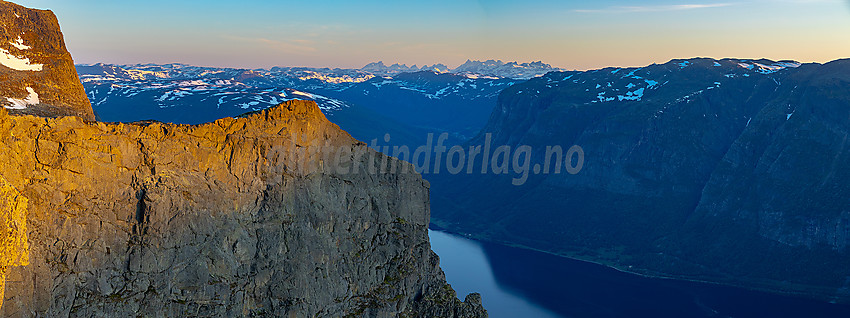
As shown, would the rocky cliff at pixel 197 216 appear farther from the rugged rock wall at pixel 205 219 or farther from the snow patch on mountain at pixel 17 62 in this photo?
the snow patch on mountain at pixel 17 62

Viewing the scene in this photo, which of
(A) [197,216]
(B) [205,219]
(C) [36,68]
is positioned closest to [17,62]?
(C) [36,68]

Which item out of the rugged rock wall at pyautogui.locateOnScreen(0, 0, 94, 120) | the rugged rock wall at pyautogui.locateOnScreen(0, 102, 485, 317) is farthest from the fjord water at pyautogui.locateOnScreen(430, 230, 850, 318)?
the rugged rock wall at pyautogui.locateOnScreen(0, 0, 94, 120)

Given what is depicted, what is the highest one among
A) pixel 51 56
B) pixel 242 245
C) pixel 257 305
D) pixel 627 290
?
pixel 51 56

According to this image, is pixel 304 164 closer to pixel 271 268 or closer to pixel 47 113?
pixel 271 268

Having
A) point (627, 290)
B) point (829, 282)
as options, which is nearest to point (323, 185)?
point (627, 290)

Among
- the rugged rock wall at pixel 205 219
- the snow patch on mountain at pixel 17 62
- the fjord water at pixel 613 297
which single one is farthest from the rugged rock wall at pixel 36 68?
the fjord water at pixel 613 297
